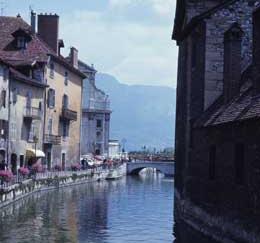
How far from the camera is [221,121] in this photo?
24.2 meters

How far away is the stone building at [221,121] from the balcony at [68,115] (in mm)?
33813

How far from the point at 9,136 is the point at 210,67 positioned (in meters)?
27.1

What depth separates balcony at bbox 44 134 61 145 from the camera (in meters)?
63.5

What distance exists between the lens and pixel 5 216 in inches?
1315

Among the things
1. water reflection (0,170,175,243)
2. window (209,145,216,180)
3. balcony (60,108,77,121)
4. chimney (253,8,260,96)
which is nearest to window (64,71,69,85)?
balcony (60,108,77,121)

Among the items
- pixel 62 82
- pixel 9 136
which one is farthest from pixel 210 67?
pixel 62 82

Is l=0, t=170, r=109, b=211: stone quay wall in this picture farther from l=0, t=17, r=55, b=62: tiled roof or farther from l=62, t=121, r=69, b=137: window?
l=0, t=17, r=55, b=62: tiled roof

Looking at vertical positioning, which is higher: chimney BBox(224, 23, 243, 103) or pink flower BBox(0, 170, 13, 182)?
chimney BBox(224, 23, 243, 103)

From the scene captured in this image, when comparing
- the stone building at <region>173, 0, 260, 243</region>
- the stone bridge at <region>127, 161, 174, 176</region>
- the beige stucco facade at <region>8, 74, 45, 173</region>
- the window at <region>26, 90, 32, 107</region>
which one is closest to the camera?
the stone building at <region>173, 0, 260, 243</region>

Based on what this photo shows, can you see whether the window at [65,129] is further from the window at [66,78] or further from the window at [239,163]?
the window at [239,163]

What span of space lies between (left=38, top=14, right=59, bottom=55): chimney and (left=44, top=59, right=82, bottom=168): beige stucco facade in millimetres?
2618

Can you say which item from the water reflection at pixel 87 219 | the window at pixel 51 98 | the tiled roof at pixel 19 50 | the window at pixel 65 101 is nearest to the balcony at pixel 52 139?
the window at pixel 51 98

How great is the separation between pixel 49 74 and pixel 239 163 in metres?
43.6

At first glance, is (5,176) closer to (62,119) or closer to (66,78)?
(62,119)
